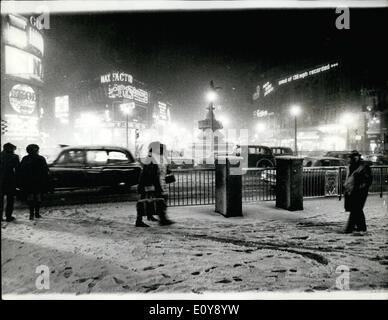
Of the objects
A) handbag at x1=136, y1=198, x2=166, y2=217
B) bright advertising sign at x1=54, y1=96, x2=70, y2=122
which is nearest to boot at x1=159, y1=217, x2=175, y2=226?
handbag at x1=136, y1=198, x2=166, y2=217

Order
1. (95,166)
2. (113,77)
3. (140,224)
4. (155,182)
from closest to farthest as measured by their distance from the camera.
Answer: (140,224), (155,182), (95,166), (113,77)

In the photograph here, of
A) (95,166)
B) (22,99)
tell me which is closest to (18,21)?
(22,99)

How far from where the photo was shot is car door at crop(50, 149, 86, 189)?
1024 cm

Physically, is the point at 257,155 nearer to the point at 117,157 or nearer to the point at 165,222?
the point at 117,157

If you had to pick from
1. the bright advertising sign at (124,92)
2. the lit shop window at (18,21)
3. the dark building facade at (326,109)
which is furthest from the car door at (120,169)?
the bright advertising sign at (124,92)

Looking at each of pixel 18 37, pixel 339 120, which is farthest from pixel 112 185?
pixel 339 120

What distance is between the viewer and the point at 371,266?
15.8ft

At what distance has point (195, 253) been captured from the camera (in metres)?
5.34

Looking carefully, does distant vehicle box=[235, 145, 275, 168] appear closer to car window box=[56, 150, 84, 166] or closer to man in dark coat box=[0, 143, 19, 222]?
car window box=[56, 150, 84, 166]

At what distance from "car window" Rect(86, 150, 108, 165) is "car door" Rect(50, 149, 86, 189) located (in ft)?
0.79

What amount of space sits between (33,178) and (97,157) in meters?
3.28

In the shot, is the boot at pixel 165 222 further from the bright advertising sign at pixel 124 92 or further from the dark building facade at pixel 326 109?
the bright advertising sign at pixel 124 92

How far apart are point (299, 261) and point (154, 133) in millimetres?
73775

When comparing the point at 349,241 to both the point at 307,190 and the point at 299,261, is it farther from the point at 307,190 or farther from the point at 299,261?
the point at 307,190
